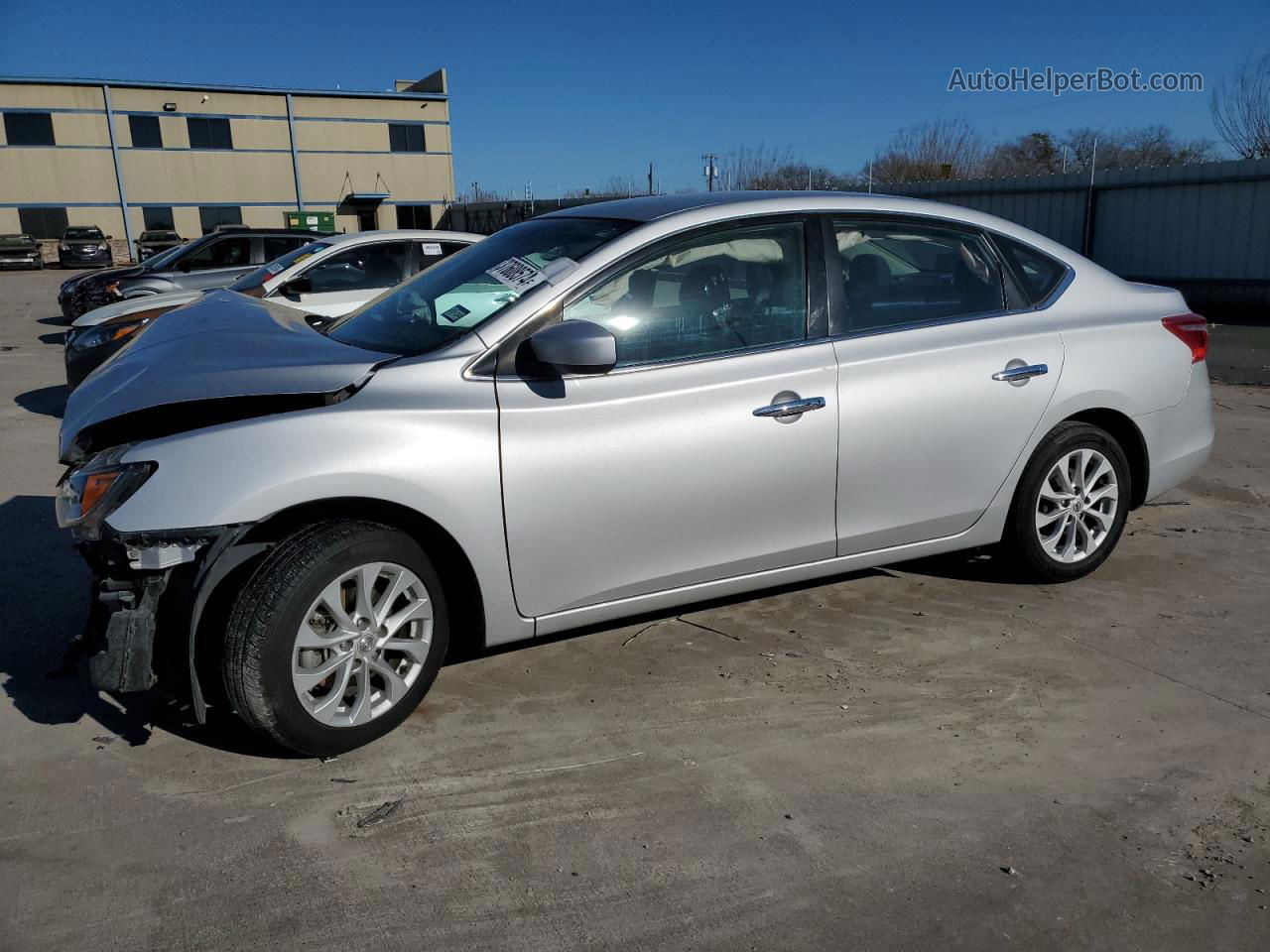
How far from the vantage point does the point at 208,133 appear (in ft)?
156

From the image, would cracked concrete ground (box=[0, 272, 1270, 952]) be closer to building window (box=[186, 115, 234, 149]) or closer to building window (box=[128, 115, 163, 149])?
building window (box=[128, 115, 163, 149])

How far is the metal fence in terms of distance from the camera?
15438mm

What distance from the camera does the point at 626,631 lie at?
440cm

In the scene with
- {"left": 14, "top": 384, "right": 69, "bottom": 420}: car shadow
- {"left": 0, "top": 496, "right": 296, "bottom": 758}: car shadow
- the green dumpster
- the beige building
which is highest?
the beige building

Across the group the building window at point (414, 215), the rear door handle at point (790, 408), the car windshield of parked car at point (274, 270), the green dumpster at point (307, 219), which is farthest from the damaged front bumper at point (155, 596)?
the building window at point (414, 215)

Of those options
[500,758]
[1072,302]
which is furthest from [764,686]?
[1072,302]

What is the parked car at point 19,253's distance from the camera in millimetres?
36125

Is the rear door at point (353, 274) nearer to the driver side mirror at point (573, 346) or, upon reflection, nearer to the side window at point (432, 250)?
the side window at point (432, 250)

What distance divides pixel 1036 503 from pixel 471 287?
268 centimetres

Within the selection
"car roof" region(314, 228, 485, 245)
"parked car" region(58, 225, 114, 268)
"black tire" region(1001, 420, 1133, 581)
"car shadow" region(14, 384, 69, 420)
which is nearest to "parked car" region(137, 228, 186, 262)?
"parked car" region(58, 225, 114, 268)

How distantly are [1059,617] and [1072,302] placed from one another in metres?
1.45

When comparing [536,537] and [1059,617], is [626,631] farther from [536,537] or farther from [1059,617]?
[1059,617]

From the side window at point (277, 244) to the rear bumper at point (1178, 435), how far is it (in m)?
11.7

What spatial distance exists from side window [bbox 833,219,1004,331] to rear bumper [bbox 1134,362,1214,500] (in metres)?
1.05
